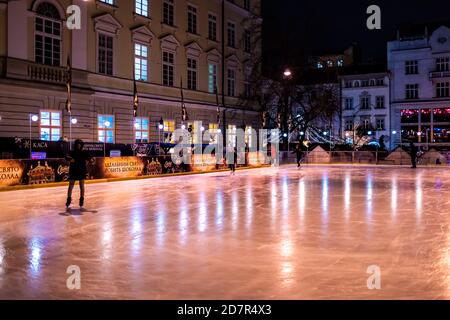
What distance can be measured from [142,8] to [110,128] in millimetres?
9057

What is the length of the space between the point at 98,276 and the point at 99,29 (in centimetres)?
2684

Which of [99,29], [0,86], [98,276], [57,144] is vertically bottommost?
[98,276]

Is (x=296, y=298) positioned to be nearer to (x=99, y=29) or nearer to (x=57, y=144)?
(x=57, y=144)

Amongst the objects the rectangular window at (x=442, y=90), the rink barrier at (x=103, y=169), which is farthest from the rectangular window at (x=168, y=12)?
the rectangular window at (x=442, y=90)

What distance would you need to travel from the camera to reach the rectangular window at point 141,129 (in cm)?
3425

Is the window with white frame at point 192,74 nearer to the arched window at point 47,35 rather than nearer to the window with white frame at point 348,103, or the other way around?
the arched window at point 47,35

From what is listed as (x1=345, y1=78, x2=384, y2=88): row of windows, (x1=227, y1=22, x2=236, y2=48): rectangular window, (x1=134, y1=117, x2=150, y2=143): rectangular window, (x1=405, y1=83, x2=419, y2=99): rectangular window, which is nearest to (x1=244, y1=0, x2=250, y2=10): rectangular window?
(x1=227, y1=22, x2=236, y2=48): rectangular window

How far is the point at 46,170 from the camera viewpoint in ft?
70.3

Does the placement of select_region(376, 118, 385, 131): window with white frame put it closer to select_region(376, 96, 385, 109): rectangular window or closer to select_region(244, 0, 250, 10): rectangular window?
select_region(376, 96, 385, 109): rectangular window

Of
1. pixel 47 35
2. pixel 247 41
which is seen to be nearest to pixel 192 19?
pixel 247 41

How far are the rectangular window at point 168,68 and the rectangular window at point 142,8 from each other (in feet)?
10.8

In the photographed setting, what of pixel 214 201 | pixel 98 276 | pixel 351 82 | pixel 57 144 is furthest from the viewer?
pixel 351 82

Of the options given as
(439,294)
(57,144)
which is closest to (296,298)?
(439,294)

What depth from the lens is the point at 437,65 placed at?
7062 cm
